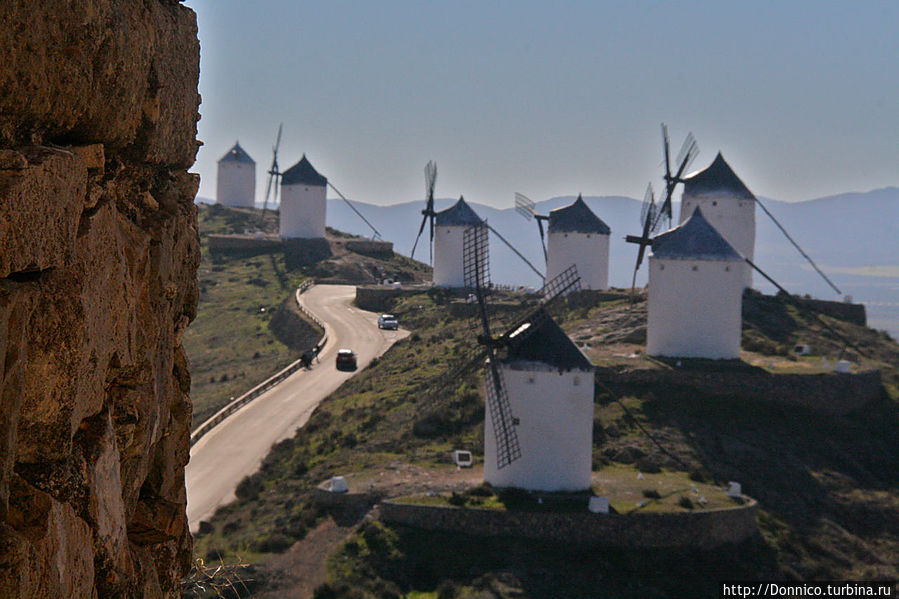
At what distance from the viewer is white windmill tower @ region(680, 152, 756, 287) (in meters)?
39.2

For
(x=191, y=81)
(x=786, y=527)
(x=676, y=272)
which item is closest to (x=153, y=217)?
(x=191, y=81)

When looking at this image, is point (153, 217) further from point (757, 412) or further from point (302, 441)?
point (757, 412)

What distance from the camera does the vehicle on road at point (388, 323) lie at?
4266 cm

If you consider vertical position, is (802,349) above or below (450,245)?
below

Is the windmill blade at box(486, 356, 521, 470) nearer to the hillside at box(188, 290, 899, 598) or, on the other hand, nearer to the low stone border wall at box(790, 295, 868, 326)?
the hillside at box(188, 290, 899, 598)

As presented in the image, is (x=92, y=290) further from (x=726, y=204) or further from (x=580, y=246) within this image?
(x=580, y=246)

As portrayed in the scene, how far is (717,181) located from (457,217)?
13.0 metres

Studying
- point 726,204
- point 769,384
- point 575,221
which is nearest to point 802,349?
point 769,384

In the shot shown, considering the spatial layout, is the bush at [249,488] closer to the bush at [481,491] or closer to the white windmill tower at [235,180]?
the bush at [481,491]

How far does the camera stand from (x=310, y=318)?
143 ft

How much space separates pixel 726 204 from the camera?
39.2 meters

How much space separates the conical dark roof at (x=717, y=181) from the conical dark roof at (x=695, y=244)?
715 cm

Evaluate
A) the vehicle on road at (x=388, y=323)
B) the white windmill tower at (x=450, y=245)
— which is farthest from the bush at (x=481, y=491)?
the white windmill tower at (x=450, y=245)

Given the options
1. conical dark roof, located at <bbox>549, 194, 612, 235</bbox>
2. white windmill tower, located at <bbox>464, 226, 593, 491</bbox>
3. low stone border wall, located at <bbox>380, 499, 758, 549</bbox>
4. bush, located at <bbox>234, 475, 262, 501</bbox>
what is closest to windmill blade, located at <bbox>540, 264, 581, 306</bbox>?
white windmill tower, located at <bbox>464, 226, 593, 491</bbox>
